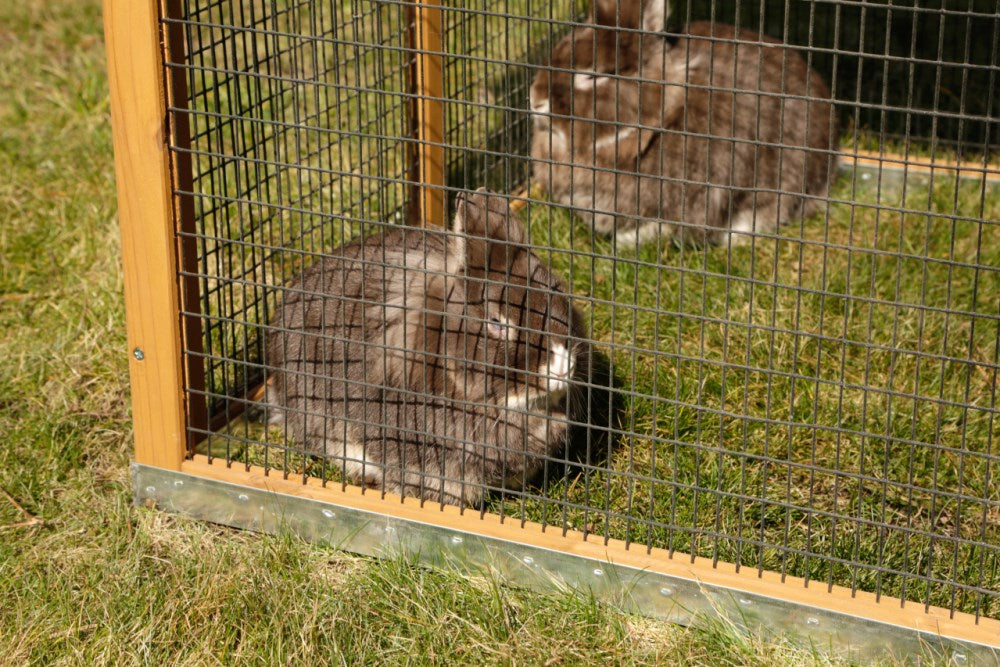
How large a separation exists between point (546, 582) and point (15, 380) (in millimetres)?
1828

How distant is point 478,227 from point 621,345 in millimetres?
489

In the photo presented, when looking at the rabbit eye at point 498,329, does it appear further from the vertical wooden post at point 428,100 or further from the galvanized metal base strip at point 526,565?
the vertical wooden post at point 428,100

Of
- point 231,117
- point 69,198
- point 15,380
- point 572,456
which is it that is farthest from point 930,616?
point 69,198

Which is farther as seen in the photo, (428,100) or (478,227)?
(428,100)

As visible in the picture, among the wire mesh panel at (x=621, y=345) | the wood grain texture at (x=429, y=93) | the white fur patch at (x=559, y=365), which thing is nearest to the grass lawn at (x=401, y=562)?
the wire mesh panel at (x=621, y=345)

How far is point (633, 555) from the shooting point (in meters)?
3.01

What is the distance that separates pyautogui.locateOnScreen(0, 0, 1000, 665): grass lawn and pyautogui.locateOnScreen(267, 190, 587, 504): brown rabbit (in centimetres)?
18

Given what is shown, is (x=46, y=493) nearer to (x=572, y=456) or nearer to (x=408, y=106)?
(x=572, y=456)

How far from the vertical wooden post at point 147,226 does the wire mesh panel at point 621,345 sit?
0.20 feet

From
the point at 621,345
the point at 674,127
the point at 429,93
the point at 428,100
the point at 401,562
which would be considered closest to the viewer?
the point at 621,345

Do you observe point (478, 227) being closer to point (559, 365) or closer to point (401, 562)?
point (559, 365)

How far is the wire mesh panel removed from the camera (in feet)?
9.18

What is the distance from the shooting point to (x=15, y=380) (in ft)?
12.8

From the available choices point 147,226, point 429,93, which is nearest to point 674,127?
point 429,93
